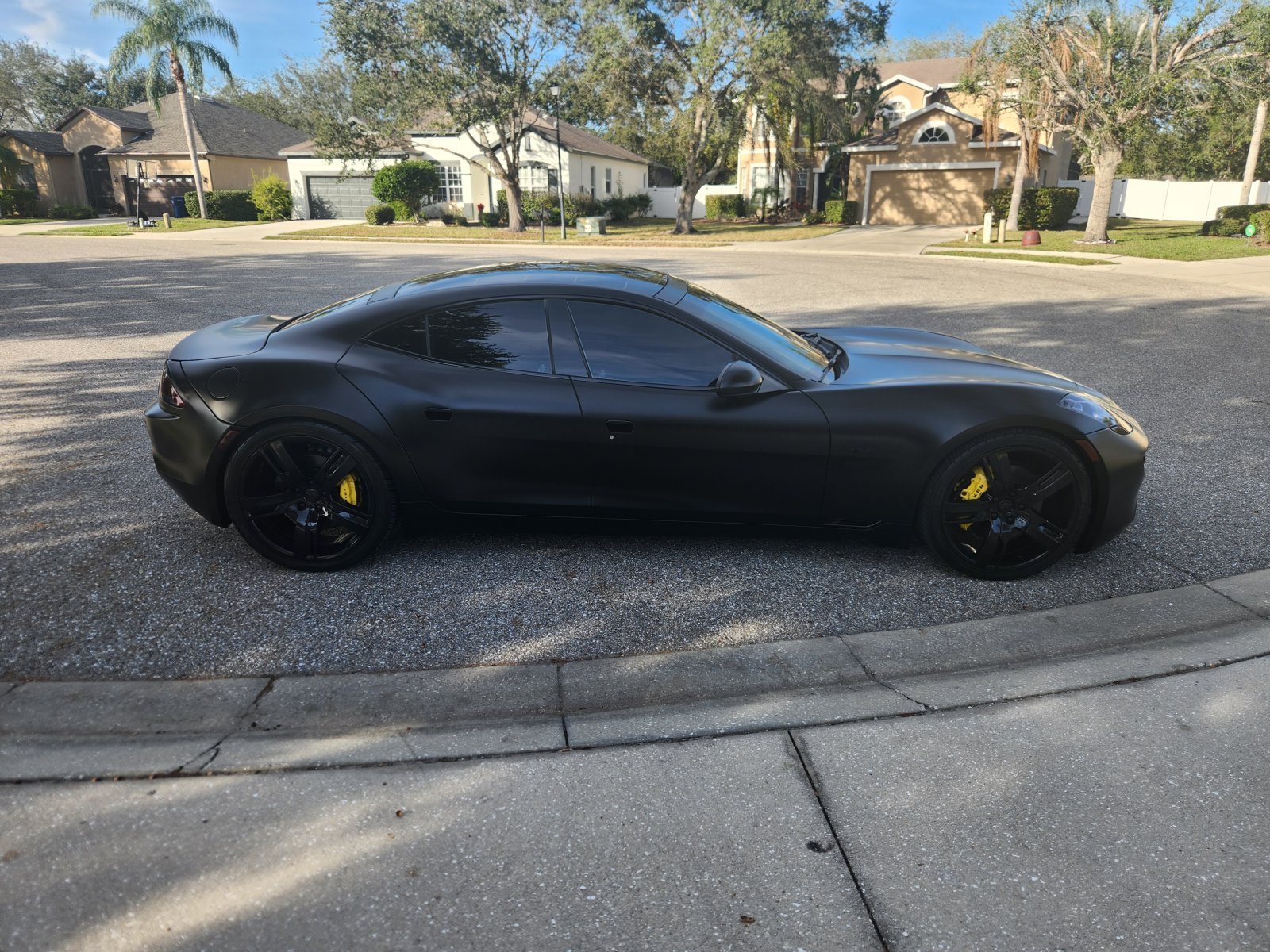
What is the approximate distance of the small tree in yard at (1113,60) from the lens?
21234 millimetres

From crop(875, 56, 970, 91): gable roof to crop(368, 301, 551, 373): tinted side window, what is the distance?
156 feet

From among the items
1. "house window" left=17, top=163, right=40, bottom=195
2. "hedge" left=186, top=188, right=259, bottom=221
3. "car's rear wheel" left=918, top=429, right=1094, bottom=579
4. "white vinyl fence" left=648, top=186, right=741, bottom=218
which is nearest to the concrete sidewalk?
"car's rear wheel" left=918, top=429, right=1094, bottom=579

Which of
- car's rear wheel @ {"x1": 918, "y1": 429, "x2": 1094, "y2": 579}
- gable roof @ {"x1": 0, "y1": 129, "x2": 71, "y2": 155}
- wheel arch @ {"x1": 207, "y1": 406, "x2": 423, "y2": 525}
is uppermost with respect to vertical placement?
gable roof @ {"x1": 0, "y1": 129, "x2": 71, "y2": 155}

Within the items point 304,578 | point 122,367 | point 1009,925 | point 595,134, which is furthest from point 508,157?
point 1009,925

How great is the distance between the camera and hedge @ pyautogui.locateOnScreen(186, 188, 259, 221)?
41.2 metres

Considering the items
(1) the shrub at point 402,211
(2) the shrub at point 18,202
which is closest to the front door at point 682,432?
(1) the shrub at point 402,211

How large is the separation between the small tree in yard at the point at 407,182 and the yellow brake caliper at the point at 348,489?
121 ft

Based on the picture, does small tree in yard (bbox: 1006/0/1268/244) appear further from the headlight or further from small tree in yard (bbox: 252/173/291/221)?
small tree in yard (bbox: 252/173/291/221)

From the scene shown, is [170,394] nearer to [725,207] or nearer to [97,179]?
[725,207]

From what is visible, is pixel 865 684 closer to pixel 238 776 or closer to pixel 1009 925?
pixel 1009 925

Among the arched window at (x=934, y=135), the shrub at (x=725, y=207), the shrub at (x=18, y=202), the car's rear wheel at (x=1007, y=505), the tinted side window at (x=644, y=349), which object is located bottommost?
the car's rear wheel at (x=1007, y=505)

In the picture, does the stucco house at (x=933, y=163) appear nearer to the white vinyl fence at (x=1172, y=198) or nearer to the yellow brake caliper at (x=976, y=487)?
the white vinyl fence at (x=1172, y=198)

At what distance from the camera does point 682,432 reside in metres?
3.78

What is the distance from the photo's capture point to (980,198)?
39.4 metres
